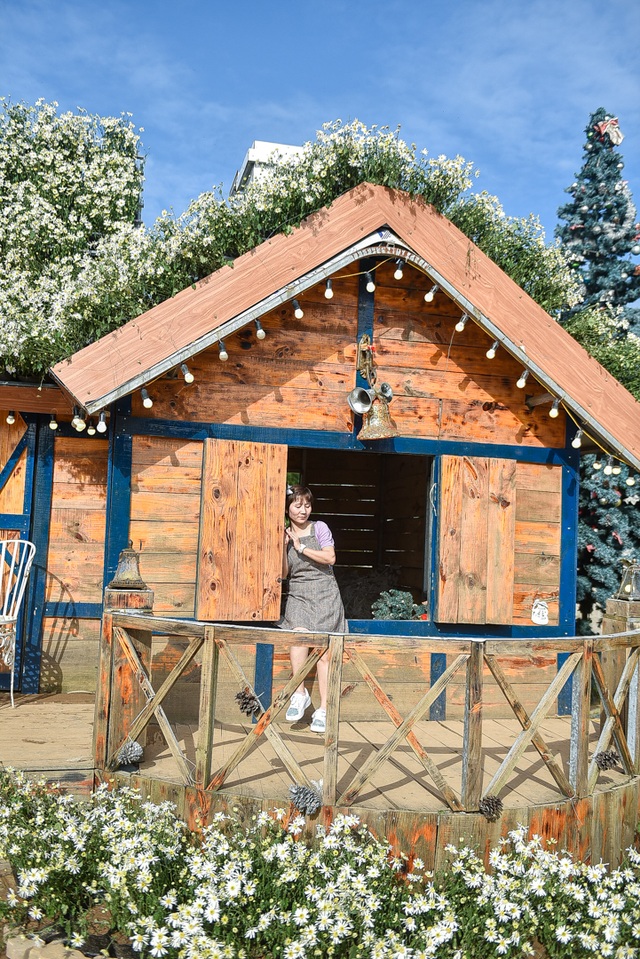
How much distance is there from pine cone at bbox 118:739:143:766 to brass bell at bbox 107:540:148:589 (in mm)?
861

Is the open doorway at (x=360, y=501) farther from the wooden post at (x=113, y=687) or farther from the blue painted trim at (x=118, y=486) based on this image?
the wooden post at (x=113, y=687)

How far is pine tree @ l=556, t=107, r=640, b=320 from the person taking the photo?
39.8 ft

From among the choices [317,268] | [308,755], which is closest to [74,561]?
[308,755]

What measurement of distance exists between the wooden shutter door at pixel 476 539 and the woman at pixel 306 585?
104 cm

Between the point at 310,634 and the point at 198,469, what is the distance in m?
2.36

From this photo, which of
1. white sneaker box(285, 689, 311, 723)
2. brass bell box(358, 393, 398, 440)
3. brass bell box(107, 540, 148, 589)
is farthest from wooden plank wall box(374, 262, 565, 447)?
brass bell box(107, 540, 148, 589)

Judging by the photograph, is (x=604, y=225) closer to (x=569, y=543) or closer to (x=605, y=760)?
(x=569, y=543)

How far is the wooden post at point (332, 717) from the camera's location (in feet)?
Result: 13.4

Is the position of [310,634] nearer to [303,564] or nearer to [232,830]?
[232,830]

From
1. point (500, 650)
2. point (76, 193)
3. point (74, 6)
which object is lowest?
point (500, 650)

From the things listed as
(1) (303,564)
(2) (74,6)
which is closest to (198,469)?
(1) (303,564)

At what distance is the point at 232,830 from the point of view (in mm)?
4188

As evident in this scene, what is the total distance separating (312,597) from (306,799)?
192cm

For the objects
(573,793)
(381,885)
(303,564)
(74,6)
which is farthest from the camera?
(74,6)
